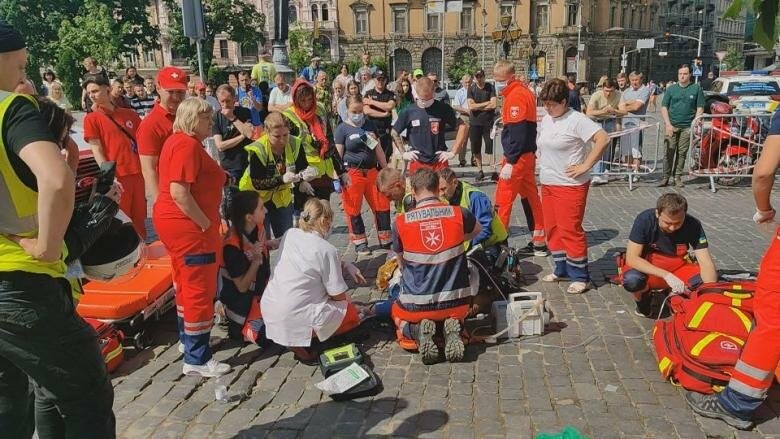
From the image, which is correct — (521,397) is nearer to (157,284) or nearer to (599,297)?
(599,297)

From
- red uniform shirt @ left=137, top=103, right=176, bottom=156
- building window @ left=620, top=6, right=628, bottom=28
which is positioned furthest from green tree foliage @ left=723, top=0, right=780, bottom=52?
building window @ left=620, top=6, right=628, bottom=28

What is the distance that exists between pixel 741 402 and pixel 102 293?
4.44 meters

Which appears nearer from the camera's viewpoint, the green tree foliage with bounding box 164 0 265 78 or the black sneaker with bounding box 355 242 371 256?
the black sneaker with bounding box 355 242 371 256

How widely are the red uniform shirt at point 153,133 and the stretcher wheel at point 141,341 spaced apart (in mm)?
1378

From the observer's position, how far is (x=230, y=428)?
3471 mm

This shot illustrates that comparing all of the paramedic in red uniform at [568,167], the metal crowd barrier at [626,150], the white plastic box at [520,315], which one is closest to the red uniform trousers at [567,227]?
the paramedic in red uniform at [568,167]

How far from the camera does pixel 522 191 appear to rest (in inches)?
254

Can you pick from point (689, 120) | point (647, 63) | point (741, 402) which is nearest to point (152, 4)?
point (647, 63)

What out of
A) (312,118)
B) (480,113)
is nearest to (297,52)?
(480,113)

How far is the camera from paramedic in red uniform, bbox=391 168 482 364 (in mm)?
4160

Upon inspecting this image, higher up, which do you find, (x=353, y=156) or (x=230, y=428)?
(x=353, y=156)

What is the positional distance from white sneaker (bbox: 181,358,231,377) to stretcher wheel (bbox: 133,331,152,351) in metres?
0.61

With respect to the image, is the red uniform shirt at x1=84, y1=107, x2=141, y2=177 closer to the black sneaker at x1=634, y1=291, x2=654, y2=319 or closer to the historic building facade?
the black sneaker at x1=634, y1=291, x2=654, y2=319

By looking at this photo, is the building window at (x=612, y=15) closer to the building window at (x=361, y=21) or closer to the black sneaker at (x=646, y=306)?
the building window at (x=361, y=21)
